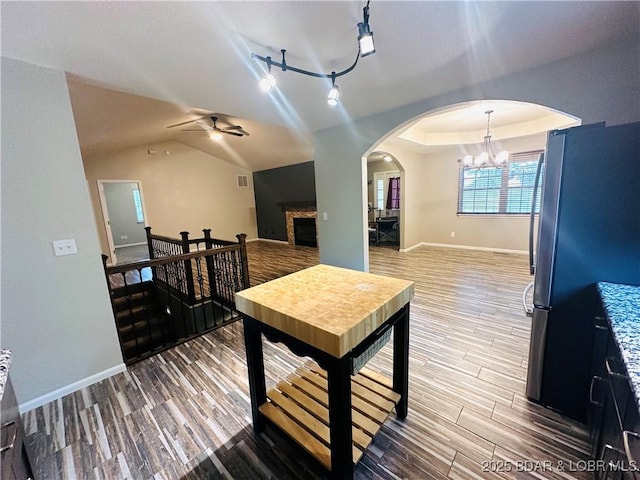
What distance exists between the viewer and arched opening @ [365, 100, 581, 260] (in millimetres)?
4622

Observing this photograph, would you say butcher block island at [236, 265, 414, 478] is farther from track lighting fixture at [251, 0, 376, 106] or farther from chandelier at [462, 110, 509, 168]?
chandelier at [462, 110, 509, 168]

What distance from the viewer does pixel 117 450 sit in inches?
60.1

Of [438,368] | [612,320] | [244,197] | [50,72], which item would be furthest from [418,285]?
[244,197]

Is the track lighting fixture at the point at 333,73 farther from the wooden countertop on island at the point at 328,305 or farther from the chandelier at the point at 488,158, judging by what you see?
the chandelier at the point at 488,158

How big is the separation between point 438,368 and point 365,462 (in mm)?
1047

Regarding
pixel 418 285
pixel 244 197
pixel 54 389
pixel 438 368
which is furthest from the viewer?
pixel 244 197

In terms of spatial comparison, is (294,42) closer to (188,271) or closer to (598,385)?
(598,385)

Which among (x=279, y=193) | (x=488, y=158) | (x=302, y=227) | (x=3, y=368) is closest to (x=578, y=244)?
(x=3, y=368)

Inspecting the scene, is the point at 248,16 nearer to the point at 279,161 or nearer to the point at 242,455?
the point at 242,455

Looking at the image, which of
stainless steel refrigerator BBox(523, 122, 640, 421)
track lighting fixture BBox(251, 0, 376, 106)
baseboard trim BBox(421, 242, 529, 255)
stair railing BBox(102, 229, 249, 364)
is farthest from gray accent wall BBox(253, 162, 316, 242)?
stainless steel refrigerator BBox(523, 122, 640, 421)

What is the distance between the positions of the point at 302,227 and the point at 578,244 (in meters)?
6.77

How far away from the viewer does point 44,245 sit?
6.00 ft

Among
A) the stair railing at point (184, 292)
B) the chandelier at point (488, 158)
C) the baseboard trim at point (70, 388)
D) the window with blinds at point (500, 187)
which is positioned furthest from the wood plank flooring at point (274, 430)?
the window with blinds at point (500, 187)

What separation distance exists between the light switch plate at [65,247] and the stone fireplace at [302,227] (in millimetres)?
5756
